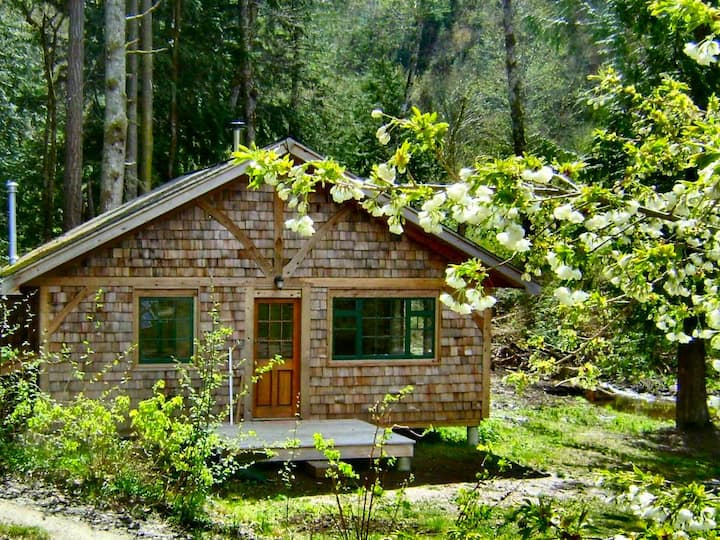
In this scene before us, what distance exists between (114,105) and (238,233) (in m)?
7.01

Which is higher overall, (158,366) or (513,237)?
(513,237)

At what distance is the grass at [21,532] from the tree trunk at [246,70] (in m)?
21.1

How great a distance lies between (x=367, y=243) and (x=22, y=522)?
7.60 m

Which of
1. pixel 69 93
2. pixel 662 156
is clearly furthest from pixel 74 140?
pixel 662 156

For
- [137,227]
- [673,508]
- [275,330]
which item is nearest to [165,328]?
[137,227]

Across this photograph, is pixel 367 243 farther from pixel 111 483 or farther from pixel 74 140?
pixel 74 140

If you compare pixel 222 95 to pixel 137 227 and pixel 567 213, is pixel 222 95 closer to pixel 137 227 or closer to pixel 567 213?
pixel 137 227

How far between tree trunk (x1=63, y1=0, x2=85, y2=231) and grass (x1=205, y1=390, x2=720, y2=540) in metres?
10.7

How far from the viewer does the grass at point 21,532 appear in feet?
23.9

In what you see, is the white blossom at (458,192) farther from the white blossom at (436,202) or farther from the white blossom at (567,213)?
the white blossom at (567,213)

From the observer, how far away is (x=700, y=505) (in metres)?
3.93

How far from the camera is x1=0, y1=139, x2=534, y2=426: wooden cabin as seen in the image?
42.1 feet

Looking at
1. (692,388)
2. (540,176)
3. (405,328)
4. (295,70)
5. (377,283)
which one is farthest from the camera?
(295,70)

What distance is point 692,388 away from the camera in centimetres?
1667
